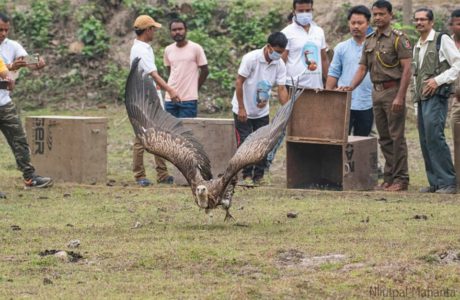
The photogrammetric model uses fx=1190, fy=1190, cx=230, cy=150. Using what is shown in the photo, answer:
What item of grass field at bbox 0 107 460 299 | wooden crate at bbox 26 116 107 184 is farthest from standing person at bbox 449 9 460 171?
wooden crate at bbox 26 116 107 184

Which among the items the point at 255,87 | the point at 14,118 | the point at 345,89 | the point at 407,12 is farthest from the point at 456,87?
the point at 407,12

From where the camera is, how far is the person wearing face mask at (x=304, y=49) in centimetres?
1432

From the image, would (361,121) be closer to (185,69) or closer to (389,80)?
(389,80)

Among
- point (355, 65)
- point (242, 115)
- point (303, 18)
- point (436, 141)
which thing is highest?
point (303, 18)

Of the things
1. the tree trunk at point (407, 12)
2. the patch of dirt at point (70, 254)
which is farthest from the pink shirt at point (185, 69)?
the tree trunk at point (407, 12)

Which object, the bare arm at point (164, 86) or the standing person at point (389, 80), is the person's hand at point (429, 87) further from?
the bare arm at point (164, 86)

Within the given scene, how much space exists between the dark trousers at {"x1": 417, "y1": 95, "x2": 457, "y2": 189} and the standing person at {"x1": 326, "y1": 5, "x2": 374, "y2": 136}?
3.50ft

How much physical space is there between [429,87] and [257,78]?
2.13 meters

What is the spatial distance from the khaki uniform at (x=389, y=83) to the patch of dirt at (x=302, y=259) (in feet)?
14.5

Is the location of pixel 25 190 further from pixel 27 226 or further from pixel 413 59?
pixel 413 59

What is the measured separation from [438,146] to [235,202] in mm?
2370

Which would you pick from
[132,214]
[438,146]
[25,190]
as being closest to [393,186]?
[438,146]

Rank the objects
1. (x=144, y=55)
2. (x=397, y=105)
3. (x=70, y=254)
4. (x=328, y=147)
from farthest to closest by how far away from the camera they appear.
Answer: (x=144, y=55)
(x=328, y=147)
(x=397, y=105)
(x=70, y=254)

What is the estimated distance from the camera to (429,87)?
12867 mm
